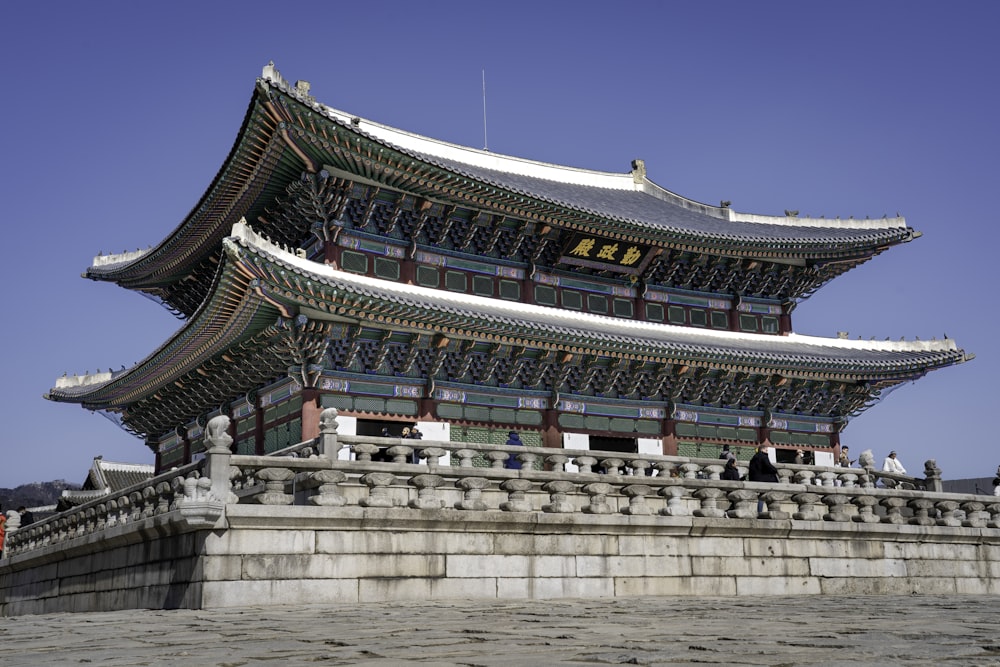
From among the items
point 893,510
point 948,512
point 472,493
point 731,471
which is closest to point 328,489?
point 472,493

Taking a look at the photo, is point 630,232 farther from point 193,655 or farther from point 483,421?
point 193,655

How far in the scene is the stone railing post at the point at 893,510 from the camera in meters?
20.8

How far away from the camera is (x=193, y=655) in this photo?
309 inches

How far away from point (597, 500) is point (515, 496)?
1.68 m

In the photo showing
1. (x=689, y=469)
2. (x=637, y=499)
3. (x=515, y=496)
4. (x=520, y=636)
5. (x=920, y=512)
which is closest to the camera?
(x=520, y=636)

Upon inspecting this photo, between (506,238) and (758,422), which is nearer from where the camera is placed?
(506,238)

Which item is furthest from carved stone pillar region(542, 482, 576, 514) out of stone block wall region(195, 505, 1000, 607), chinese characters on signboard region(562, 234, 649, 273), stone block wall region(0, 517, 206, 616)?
chinese characters on signboard region(562, 234, 649, 273)

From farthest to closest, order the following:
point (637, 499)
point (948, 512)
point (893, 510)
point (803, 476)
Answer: point (803, 476), point (948, 512), point (893, 510), point (637, 499)

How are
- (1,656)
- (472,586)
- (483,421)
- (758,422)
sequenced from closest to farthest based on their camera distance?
1. (1,656)
2. (472,586)
3. (483,421)
4. (758,422)

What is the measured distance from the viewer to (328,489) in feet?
50.8

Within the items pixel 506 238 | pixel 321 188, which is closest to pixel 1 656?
pixel 321 188

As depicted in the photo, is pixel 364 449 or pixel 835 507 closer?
pixel 364 449

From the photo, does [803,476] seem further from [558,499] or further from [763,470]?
[558,499]

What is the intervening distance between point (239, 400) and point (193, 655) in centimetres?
Answer: 2119
